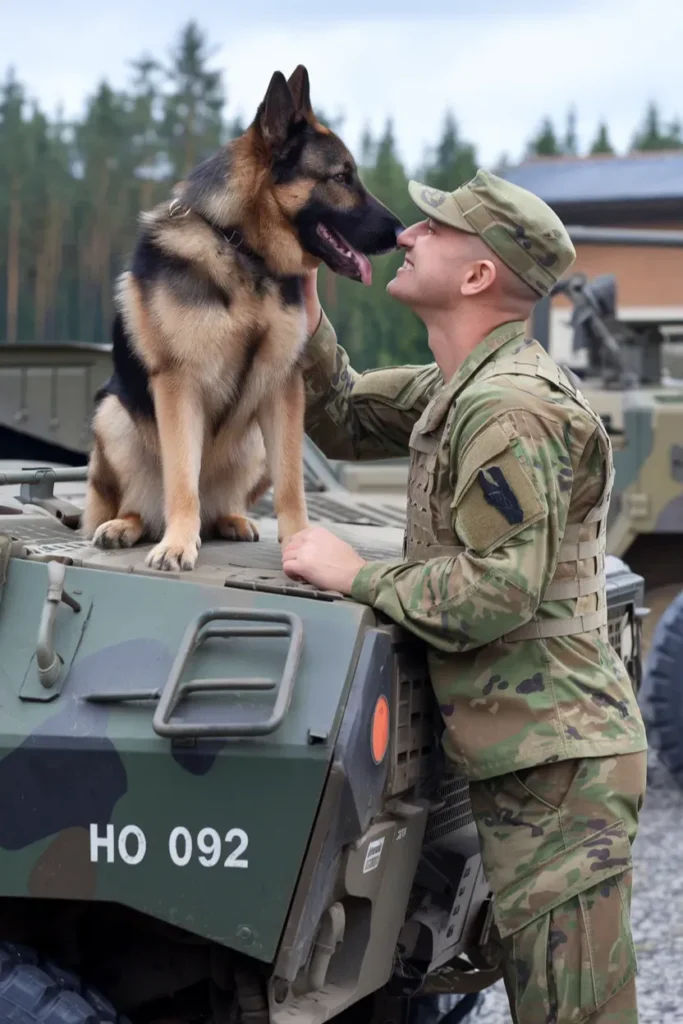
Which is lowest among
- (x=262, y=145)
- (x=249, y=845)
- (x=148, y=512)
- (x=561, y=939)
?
(x=561, y=939)

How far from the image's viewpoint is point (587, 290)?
878cm

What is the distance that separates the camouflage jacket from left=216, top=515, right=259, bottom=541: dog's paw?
63 centimetres

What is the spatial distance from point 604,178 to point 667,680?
2535 cm

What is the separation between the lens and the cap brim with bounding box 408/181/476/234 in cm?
284

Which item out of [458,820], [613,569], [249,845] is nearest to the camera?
[249,845]

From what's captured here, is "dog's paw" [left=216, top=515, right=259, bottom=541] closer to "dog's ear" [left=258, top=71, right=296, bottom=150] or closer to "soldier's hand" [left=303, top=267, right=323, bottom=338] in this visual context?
"soldier's hand" [left=303, top=267, right=323, bottom=338]

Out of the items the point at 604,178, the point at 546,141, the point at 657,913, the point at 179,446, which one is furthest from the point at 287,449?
the point at 546,141

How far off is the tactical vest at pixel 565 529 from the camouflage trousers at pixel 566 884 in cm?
26

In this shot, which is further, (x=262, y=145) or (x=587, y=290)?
(x=587, y=290)

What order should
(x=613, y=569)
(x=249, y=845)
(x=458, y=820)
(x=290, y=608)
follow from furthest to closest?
1. (x=613, y=569)
2. (x=458, y=820)
3. (x=290, y=608)
4. (x=249, y=845)

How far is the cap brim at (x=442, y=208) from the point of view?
9.32ft

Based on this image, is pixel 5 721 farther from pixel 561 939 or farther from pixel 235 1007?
pixel 561 939

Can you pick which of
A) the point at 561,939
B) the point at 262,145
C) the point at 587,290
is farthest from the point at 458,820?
the point at 587,290

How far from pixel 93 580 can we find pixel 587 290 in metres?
6.57
